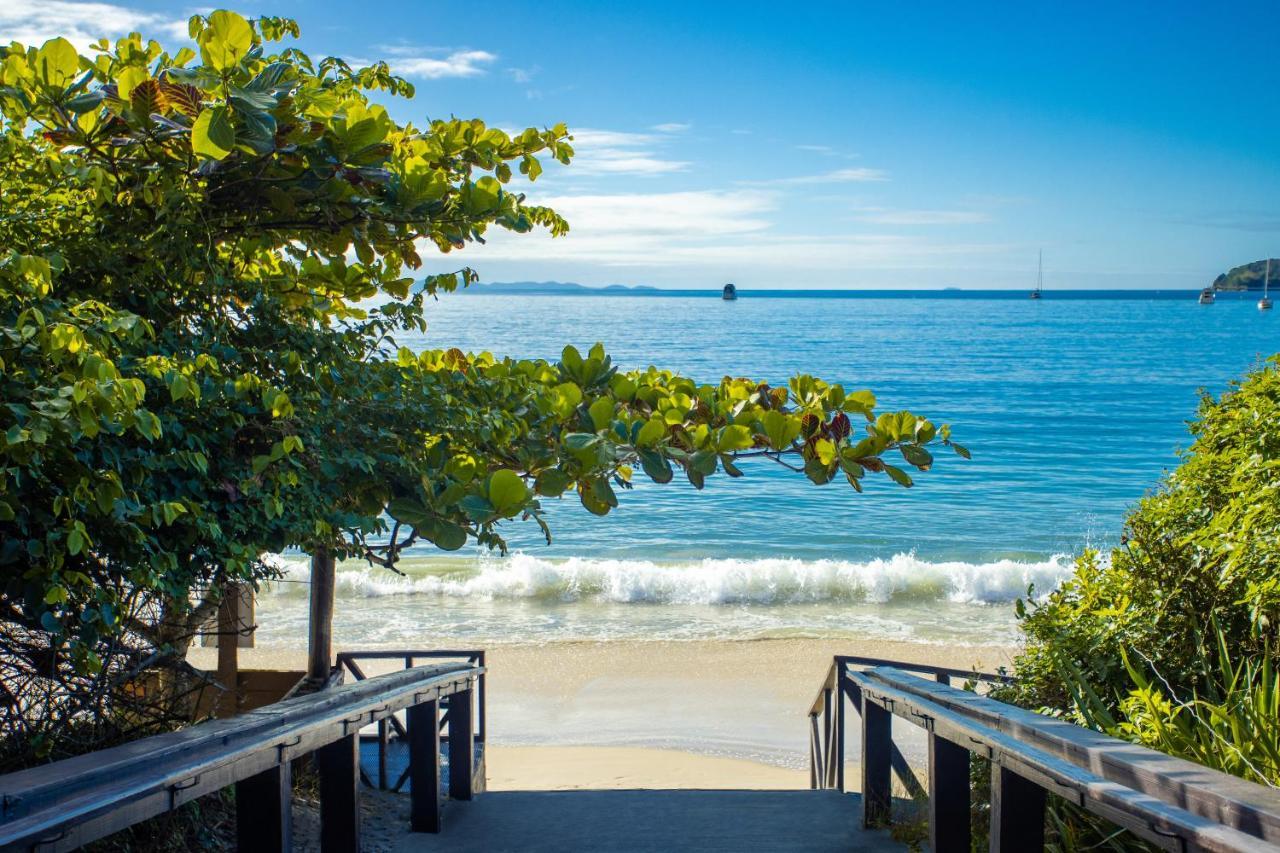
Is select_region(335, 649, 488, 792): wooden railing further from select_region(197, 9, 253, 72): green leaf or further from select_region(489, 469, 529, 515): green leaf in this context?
select_region(197, 9, 253, 72): green leaf

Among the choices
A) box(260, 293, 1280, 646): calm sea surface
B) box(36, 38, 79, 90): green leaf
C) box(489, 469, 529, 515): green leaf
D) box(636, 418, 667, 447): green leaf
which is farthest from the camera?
box(260, 293, 1280, 646): calm sea surface

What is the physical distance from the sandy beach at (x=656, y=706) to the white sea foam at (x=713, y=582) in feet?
9.71

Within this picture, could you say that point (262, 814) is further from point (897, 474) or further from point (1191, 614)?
point (1191, 614)

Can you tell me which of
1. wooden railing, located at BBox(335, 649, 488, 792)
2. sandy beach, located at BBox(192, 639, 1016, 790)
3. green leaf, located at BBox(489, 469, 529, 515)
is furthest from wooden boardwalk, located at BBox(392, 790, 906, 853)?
sandy beach, located at BBox(192, 639, 1016, 790)

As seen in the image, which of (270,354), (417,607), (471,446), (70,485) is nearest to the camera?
(70,485)

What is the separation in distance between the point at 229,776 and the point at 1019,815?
6.05ft

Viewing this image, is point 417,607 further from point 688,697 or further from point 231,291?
point 231,291

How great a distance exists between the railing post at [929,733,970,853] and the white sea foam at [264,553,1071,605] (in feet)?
46.6

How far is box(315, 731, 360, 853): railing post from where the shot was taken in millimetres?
3076

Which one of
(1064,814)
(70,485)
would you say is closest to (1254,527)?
(1064,814)

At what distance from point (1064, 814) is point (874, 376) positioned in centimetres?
5041

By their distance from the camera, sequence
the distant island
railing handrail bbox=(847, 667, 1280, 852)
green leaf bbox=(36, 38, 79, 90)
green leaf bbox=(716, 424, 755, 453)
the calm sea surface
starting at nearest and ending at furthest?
railing handrail bbox=(847, 667, 1280, 852)
green leaf bbox=(36, 38, 79, 90)
green leaf bbox=(716, 424, 755, 453)
the calm sea surface
the distant island

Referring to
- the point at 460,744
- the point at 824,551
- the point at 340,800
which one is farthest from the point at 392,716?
the point at 824,551

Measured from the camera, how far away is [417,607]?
16.8 meters
